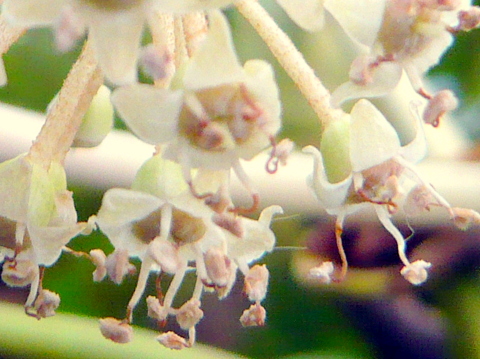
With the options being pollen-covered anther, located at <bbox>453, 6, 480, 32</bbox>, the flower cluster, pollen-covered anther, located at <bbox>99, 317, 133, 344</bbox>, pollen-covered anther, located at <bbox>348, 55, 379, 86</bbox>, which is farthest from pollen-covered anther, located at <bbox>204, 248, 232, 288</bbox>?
pollen-covered anther, located at <bbox>453, 6, 480, 32</bbox>

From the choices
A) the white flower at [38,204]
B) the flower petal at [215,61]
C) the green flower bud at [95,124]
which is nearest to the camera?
the flower petal at [215,61]

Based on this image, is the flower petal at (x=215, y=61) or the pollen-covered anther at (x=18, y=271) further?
the pollen-covered anther at (x=18, y=271)

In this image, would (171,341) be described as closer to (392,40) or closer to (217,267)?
(217,267)

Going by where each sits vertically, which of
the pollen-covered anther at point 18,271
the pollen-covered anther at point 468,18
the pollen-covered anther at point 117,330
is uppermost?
the pollen-covered anther at point 468,18

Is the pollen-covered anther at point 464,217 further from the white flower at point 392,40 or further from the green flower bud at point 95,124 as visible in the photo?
the green flower bud at point 95,124

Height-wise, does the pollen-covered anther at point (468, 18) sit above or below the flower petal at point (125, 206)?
above

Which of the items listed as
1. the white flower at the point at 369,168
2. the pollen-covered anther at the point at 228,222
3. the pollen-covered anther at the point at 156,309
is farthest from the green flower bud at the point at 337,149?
the pollen-covered anther at the point at 156,309

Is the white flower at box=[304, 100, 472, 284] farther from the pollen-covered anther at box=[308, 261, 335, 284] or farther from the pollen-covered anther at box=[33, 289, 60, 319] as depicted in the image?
the pollen-covered anther at box=[33, 289, 60, 319]
